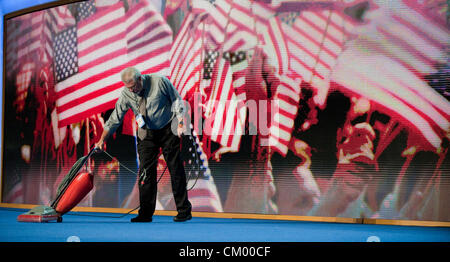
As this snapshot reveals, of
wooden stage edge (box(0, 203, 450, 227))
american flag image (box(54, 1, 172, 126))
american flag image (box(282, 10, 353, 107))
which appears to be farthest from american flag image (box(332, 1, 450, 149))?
american flag image (box(54, 1, 172, 126))

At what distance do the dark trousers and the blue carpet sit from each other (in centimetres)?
19

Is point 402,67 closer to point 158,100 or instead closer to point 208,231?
point 158,100

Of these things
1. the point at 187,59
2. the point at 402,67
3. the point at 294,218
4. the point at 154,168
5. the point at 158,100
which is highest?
the point at 187,59

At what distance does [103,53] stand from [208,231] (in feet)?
9.16

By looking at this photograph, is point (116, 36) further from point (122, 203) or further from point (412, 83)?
point (412, 83)

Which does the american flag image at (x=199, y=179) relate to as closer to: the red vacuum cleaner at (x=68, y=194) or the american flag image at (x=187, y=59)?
the american flag image at (x=187, y=59)

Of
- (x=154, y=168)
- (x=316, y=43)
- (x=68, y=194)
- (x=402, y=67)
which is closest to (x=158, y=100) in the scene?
(x=154, y=168)

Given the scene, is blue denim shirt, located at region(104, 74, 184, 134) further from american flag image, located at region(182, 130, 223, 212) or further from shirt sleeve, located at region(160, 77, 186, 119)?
american flag image, located at region(182, 130, 223, 212)

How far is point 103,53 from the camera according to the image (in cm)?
600

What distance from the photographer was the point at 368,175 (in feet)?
16.2

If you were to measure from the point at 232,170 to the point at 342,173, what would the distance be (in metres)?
1.08

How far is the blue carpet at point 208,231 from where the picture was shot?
3584 millimetres

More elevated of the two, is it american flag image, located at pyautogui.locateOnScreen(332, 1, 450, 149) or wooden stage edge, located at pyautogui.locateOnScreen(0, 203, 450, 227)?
american flag image, located at pyautogui.locateOnScreen(332, 1, 450, 149)

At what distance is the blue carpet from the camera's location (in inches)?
141
